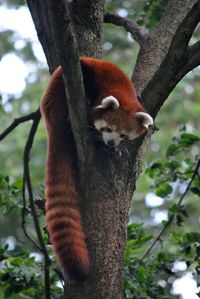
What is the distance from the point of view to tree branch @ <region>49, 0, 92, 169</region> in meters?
2.81

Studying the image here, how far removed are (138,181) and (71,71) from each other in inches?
248

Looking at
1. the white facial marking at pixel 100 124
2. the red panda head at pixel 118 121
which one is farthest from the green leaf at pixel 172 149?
the white facial marking at pixel 100 124

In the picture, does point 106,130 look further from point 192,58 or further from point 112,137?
point 192,58

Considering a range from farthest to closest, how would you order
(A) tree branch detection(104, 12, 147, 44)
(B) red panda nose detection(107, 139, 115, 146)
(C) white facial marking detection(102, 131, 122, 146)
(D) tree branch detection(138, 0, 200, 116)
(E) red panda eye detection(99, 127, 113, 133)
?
(A) tree branch detection(104, 12, 147, 44) < (E) red panda eye detection(99, 127, 113, 133) < (C) white facial marking detection(102, 131, 122, 146) < (B) red panda nose detection(107, 139, 115, 146) < (D) tree branch detection(138, 0, 200, 116)

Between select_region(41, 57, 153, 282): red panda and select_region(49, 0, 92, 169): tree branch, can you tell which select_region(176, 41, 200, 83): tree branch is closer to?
select_region(41, 57, 153, 282): red panda

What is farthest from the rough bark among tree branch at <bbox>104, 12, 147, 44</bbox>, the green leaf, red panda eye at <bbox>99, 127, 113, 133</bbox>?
tree branch at <bbox>104, 12, 147, 44</bbox>

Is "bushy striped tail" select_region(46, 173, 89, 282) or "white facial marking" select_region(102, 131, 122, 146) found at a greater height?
"white facial marking" select_region(102, 131, 122, 146)

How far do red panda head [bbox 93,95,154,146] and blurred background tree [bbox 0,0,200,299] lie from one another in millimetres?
331

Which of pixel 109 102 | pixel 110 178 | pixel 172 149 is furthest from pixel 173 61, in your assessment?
pixel 172 149

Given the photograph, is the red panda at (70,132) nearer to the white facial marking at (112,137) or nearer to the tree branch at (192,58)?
the white facial marking at (112,137)

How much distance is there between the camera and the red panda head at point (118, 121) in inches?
154

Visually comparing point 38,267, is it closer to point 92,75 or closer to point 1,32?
point 92,75

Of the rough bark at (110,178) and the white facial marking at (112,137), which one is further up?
the white facial marking at (112,137)

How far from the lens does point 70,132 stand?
3518 millimetres
